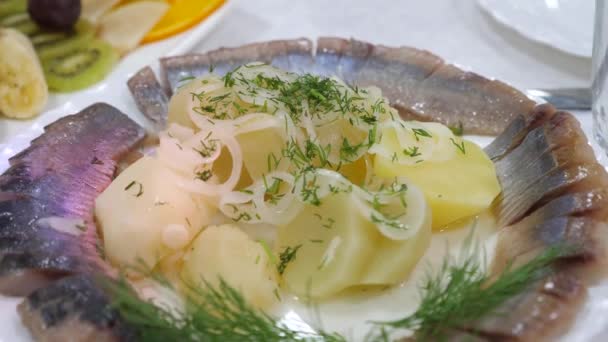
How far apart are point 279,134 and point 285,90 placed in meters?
0.20

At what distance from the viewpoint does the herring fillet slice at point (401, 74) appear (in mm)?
2264

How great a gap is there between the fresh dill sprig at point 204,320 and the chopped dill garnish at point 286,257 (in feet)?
0.60

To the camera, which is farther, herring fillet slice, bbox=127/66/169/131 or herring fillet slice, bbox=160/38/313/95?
herring fillet slice, bbox=160/38/313/95

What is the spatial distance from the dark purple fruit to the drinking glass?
247 cm

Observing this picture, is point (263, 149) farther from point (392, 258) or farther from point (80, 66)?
point (80, 66)

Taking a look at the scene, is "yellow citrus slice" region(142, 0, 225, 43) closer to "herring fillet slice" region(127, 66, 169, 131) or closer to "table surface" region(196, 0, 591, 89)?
"table surface" region(196, 0, 591, 89)

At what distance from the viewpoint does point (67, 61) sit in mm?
3367

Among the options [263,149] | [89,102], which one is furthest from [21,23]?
[263,149]

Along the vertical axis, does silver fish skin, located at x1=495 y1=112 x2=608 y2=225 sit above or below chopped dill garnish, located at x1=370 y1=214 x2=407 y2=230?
above

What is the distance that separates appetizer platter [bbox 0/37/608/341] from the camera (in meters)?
1.50

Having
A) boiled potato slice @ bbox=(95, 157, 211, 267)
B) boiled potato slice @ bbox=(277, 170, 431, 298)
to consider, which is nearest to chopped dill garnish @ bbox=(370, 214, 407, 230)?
boiled potato slice @ bbox=(277, 170, 431, 298)

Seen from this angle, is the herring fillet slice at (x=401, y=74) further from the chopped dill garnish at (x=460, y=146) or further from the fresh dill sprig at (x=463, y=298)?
the fresh dill sprig at (x=463, y=298)

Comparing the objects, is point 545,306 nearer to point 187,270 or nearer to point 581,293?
point 581,293

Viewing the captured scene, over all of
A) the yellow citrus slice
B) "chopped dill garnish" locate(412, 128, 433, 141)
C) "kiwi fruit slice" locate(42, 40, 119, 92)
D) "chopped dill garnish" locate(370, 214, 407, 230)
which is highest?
"chopped dill garnish" locate(412, 128, 433, 141)
